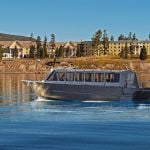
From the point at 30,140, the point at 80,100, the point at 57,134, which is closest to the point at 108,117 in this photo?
the point at 57,134

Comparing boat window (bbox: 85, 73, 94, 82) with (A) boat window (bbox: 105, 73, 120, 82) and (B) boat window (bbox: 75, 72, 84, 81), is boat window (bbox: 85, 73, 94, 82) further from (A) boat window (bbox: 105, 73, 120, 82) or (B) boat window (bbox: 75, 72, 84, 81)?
(A) boat window (bbox: 105, 73, 120, 82)

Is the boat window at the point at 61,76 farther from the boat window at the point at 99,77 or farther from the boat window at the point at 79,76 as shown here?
the boat window at the point at 99,77

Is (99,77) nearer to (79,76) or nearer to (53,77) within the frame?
(79,76)

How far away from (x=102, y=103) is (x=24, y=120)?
808 inches

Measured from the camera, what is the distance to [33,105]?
63.4 m

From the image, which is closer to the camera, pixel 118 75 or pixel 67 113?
pixel 67 113

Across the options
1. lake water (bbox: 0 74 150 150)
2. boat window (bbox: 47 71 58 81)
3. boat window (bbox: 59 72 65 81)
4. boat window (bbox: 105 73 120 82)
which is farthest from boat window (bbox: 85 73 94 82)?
lake water (bbox: 0 74 150 150)

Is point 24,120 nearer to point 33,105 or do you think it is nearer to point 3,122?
point 3,122

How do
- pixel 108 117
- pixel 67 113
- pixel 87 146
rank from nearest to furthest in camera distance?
pixel 87 146 < pixel 108 117 < pixel 67 113

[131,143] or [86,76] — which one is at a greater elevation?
[86,76]

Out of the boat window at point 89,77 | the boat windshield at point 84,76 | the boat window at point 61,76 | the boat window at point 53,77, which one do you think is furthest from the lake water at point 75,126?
the boat window at point 53,77

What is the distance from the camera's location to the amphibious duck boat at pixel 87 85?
223 feet

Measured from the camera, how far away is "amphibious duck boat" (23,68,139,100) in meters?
68.1

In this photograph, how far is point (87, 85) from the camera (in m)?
68.2
